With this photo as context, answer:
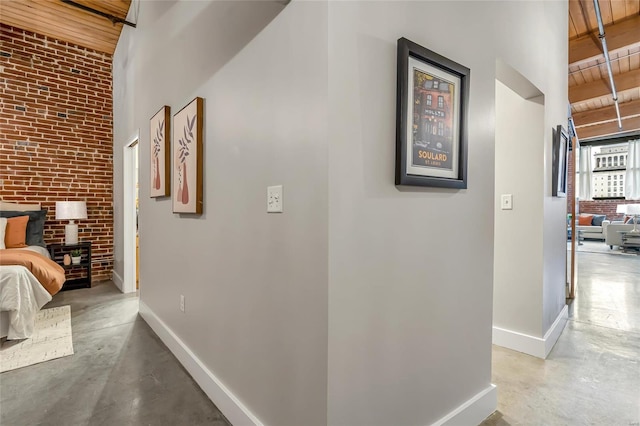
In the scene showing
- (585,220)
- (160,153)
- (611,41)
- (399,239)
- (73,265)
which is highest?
(611,41)

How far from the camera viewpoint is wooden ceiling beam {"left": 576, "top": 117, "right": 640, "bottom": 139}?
24.7ft

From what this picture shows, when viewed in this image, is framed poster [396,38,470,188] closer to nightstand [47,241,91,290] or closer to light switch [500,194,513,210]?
light switch [500,194,513,210]

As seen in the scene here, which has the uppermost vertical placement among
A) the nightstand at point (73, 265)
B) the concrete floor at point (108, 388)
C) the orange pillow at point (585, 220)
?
the orange pillow at point (585, 220)

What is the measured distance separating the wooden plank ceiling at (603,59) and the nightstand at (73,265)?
649cm

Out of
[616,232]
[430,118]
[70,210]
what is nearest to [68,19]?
[70,210]

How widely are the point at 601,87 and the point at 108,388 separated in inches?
297

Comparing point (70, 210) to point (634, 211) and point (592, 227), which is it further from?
point (592, 227)

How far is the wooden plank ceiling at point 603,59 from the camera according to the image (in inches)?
140

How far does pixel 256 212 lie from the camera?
4.79 ft

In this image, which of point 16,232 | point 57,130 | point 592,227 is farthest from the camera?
point 592,227

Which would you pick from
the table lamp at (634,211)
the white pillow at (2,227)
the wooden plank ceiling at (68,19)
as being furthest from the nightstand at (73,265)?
the table lamp at (634,211)

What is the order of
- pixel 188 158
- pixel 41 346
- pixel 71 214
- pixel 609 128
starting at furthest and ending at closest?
1. pixel 609 128
2. pixel 71 214
3. pixel 41 346
4. pixel 188 158

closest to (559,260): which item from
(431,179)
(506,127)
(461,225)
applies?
(506,127)

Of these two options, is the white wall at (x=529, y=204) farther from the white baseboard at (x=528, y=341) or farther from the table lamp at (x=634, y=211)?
the table lamp at (x=634, y=211)
